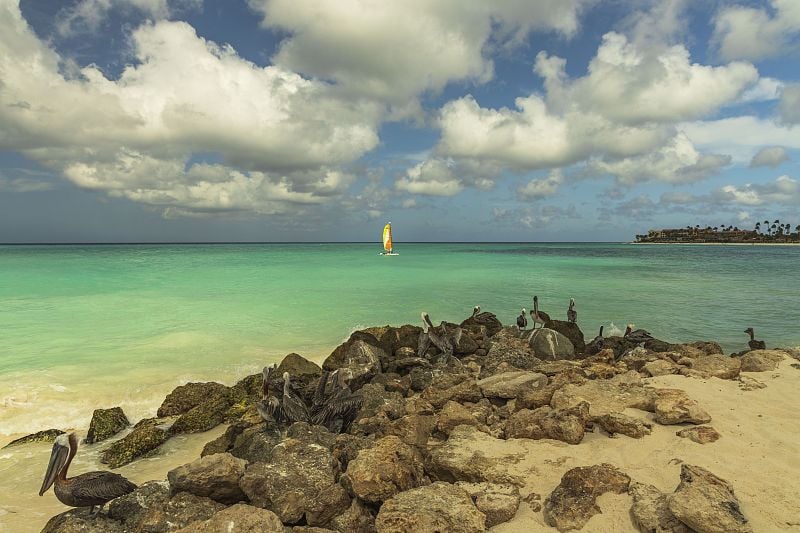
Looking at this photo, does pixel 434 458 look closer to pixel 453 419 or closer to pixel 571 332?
pixel 453 419

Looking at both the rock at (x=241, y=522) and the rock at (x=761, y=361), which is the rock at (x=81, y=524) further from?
the rock at (x=761, y=361)

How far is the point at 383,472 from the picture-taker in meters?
4.84

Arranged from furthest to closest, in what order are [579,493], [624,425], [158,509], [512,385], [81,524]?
[512,385]
[624,425]
[81,524]
[158,509]
[579,493]

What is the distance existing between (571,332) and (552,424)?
348 inches

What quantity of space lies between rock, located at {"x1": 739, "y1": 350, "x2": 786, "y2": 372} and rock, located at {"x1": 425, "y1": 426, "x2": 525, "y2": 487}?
727cm

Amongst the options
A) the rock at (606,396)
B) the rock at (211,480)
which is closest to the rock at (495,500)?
the rock at (606,396)

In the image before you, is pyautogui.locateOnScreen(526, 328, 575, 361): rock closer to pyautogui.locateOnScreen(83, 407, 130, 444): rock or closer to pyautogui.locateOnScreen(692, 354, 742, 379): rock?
pyautogui.locateOnScreen(692, 354, 742, 379): rock

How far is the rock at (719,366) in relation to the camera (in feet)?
27.8

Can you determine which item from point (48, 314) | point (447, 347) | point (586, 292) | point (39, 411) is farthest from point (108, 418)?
point (586, 292)

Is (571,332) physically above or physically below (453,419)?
below

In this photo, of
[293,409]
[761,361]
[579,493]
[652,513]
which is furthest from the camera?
[761,361]

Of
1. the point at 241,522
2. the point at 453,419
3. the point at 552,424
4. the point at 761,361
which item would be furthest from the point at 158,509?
the point at 761,361

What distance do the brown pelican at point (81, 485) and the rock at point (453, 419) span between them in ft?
14.0

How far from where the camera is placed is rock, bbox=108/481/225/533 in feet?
15.2
